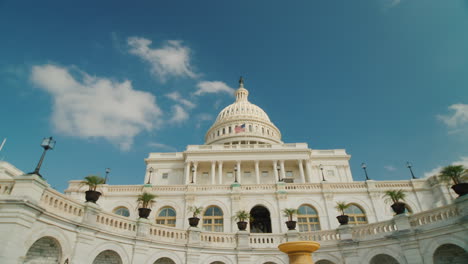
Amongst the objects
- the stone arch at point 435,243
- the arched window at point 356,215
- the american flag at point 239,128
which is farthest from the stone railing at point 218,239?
the american flag at point 239,128

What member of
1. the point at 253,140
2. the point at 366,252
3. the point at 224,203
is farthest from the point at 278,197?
the point at 253,140

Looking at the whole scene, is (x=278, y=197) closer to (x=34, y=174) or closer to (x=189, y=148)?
(x=34, y=174)

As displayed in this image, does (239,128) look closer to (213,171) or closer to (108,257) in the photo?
(213,171)

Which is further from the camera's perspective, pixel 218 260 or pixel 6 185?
pixel 218 260

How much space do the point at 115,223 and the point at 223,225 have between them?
14686 mm

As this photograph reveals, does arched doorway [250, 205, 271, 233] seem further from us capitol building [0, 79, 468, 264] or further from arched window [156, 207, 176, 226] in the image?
arched window [156, 207, 176, 226]

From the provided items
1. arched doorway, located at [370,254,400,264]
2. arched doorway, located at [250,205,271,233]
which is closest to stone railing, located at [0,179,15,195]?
arched doorway, located at [370,254,400,264]

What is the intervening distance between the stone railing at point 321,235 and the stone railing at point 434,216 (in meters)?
5.58

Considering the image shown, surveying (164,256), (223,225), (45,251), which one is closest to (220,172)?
(223,225)

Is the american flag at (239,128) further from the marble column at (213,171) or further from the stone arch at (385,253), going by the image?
the stone arch at (385,253)

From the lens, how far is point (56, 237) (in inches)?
552

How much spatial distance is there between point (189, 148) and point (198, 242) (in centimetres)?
4533

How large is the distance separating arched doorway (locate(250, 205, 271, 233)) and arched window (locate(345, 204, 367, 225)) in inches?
355

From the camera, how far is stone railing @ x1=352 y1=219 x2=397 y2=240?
19625mm
